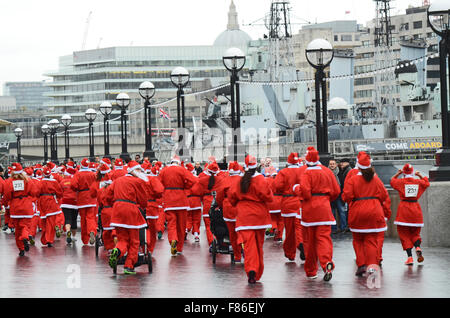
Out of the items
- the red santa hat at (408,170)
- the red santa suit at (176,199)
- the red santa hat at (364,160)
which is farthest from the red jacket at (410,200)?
the red santa suit at (176,199)

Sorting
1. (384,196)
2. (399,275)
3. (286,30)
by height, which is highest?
(286,30)

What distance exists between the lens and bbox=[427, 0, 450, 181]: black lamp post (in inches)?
614

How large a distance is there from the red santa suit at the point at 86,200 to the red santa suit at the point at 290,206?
17.3ft

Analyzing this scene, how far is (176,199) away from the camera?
16484 millimetres

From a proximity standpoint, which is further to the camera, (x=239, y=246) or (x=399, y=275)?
(x=239, y=246)

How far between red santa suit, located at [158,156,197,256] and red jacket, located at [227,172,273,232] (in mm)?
4107

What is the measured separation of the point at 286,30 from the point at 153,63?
99421 millimetres

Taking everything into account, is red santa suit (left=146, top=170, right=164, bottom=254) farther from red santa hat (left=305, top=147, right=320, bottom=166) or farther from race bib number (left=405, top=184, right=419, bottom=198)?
race bib number (left=405, top=184, right=419, bottom=198)

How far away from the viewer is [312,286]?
1157 centimetres

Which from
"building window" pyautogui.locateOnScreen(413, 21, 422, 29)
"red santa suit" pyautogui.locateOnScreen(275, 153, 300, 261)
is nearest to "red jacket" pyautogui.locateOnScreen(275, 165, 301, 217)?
"red santa suit" pyautogui.locateOnScreen(275, 153, 300, 261)

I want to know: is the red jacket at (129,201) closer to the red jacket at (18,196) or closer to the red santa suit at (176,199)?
the red santa suit at (176,199)
